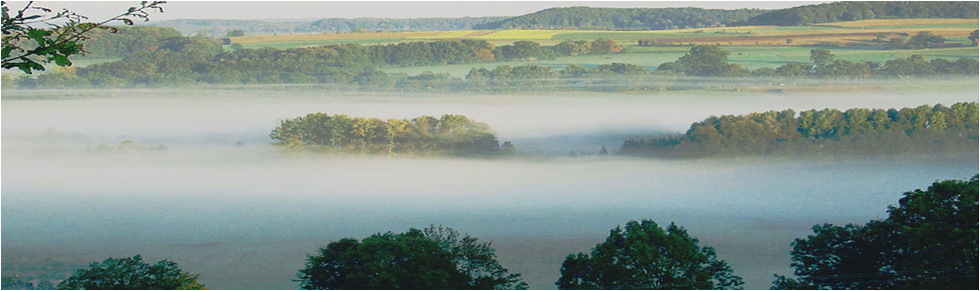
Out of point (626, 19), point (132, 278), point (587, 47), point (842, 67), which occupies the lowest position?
point (132, 278)

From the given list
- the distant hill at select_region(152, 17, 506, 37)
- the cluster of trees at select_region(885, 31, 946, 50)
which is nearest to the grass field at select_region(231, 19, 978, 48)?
the cluster of trees at select_region(885, 31, 946, 50)

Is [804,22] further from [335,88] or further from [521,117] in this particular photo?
[335,88]

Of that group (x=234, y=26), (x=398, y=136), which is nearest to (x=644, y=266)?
(x=398, y=136)

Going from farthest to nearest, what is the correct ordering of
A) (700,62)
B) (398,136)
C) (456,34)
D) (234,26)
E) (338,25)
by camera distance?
(338,25), (234,26), (456,34), (700,62), (398,136)

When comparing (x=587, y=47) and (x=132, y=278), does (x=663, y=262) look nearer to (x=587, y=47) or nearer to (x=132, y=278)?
(x=132, y=278)

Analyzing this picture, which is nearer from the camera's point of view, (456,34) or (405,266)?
(405,266)

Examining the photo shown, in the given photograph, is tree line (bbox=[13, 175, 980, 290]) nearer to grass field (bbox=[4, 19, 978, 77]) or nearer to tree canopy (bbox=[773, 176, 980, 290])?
tree canopy (bbox=[773, 176, 980, 290])

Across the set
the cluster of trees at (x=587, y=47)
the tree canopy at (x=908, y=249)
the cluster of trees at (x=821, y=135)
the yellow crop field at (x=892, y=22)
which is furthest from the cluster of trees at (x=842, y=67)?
the tree canopy at (x=908, y=249)

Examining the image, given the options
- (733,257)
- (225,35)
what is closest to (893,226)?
(733,257)
